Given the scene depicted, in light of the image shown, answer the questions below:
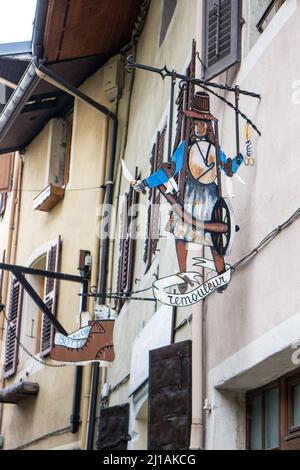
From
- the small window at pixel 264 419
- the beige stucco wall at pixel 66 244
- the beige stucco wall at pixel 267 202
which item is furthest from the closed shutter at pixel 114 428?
the small window at pixel 264 419

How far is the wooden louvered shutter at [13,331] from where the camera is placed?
14.8m

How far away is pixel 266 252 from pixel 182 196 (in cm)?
66

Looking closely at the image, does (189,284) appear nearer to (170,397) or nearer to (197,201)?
(197,201)

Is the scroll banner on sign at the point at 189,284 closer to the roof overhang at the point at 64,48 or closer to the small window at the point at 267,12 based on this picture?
the small window at the point at 267,12

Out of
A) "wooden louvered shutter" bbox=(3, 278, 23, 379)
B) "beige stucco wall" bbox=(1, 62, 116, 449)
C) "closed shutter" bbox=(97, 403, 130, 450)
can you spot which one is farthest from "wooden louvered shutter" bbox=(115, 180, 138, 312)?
"wooden louvered shutter" bbox=(3, 278, 23, 379)

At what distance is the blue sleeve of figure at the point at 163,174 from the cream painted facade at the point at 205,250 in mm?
558

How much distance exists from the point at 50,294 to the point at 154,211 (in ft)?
14.2

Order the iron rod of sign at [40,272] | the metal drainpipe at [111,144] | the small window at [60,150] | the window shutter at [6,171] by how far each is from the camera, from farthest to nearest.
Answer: the window shutter at [6,171]
the small window at [60,150]
the metal drainpipe at [111,144]
the iron rod of sign at [40,272]

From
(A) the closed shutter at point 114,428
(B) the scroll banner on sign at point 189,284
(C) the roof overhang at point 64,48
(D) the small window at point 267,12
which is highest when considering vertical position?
(C) the roof overhang at point 64,48

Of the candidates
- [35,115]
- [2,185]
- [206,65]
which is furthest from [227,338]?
[2,185]

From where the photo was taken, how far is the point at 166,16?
1119cm

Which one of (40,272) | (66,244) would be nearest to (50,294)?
(66,244)

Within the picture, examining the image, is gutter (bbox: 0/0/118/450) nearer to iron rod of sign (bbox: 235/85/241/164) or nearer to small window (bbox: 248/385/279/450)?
small window (bbox: 248/385/279/450)
